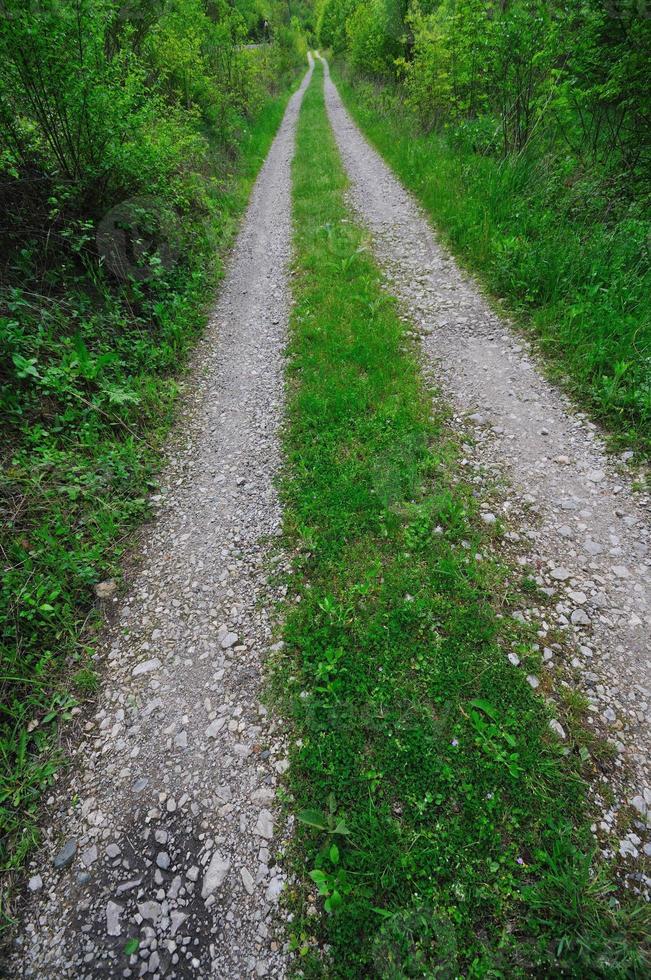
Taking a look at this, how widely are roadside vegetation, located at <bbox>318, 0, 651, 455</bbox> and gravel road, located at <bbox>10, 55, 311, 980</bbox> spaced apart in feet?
15.2

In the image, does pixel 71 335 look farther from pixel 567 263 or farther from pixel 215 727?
pixel 567 263

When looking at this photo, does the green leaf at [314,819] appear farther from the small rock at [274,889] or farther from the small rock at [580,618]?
the small rock at [580,618]

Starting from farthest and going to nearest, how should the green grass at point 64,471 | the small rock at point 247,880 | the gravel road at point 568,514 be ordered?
the green grass at point 64,471, the gravel road at point 568,514, the small rock at point 247,880

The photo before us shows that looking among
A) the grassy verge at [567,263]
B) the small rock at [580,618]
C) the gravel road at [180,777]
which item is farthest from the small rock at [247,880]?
the grassy verge at [567,263]

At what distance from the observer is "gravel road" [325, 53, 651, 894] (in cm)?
300

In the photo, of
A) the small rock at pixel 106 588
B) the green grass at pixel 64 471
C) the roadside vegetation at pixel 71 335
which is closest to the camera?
the green grass at pixel 64 471

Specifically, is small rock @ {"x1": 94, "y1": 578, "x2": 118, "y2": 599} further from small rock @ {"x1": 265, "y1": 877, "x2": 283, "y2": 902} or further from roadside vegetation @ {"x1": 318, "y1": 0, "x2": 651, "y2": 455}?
roadside vegetation @ {"x1": 318, "y1": 0, "x2": 651, "y2": 455}

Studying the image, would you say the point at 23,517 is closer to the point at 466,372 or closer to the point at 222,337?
the point at 222,337

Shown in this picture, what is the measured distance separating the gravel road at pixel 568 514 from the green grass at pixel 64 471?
405 cm

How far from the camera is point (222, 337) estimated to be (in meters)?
8.02

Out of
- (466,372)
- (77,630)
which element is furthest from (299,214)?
(77,630)

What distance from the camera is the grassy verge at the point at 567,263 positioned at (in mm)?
5281

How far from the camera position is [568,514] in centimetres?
436

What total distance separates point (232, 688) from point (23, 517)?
2839mm
